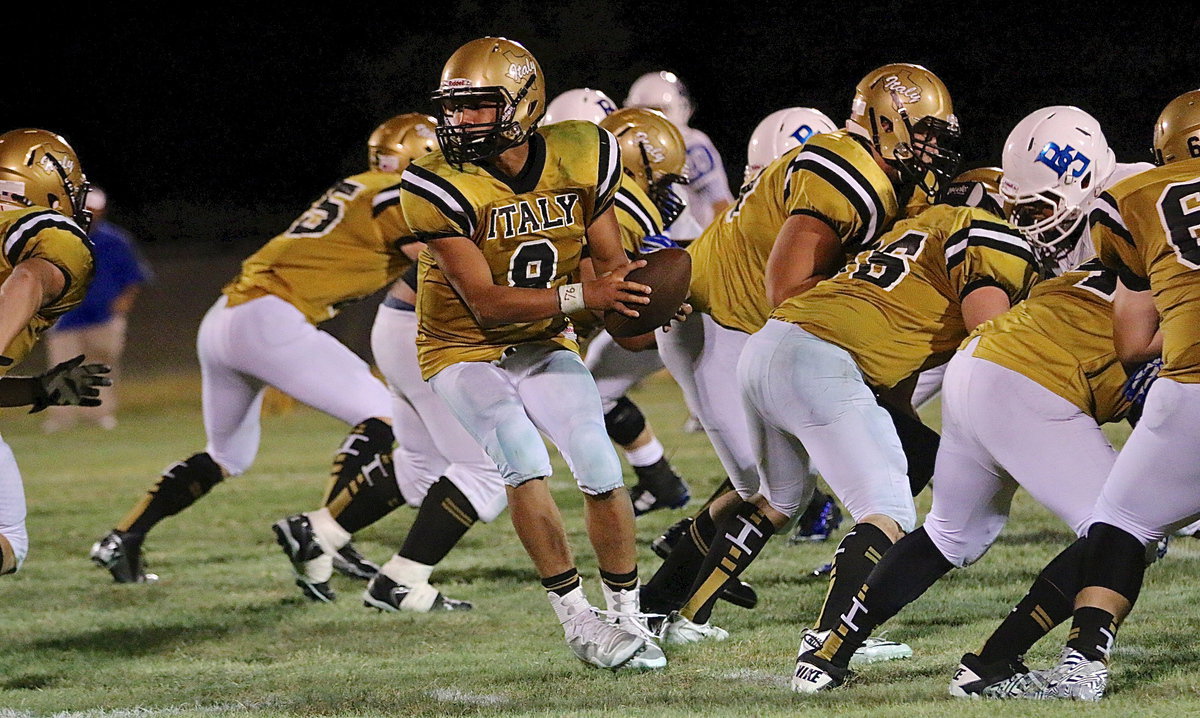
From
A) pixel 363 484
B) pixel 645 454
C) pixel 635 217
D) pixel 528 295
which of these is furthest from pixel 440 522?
pixel 645 454

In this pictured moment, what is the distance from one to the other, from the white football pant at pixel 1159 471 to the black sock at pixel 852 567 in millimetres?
568

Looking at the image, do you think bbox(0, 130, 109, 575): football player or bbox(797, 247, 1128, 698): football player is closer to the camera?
bbox(797, 247, 1128, 698): football player

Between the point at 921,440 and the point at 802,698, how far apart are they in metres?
1.03

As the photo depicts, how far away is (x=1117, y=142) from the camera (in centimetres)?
785

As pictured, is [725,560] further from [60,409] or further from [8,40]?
[8,40]

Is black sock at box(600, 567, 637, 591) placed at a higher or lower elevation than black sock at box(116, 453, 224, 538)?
higher

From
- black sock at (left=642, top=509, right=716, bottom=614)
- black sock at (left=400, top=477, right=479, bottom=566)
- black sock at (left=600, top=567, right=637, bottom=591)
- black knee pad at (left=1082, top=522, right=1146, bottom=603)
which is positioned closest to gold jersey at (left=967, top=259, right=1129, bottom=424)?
black knee pad at (left=1082, top=522, right=1146, bottom=603)

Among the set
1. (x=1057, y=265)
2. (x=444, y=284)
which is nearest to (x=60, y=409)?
(x=444, y=284)

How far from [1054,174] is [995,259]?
0.22m

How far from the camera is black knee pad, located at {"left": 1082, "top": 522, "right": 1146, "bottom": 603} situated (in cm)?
280

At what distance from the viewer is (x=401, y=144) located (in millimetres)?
5297

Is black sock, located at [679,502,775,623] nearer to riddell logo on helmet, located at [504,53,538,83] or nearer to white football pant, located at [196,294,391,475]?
riddell logo on helmet, located at [504,53,538,83]

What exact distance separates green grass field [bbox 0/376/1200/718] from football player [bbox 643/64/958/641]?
40 centimetres

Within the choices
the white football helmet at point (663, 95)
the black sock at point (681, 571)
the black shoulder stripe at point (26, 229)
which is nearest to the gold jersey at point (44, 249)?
the black shoulder stripe at point (26, 229)
